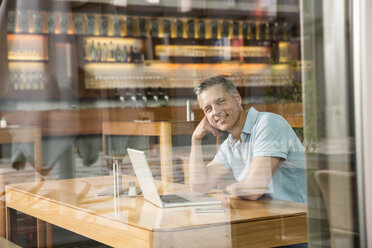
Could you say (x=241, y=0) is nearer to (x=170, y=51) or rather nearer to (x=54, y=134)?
(x=170, y=51)

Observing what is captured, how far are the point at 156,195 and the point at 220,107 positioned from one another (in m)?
0.30

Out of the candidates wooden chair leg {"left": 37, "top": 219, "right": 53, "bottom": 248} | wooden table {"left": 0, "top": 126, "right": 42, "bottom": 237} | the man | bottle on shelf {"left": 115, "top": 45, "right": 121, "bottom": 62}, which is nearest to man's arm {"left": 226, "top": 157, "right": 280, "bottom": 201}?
the man

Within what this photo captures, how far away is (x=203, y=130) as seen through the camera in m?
1.40

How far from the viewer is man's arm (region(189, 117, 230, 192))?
140 centimetres

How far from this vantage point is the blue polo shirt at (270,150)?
135cm

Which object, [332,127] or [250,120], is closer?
[332,127]

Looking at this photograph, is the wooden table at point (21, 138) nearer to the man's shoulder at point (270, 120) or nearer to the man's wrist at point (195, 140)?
the man's wrist at point (195, 140)

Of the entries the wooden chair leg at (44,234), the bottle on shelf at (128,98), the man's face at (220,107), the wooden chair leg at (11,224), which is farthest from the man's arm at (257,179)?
the bottle on shelf at (128,98)

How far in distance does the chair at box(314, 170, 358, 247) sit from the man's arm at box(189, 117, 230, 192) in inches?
11.6

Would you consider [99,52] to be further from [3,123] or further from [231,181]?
[231,181]

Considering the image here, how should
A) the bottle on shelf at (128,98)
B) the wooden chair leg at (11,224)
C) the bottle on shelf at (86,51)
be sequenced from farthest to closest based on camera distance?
the bottle on shelf at (86,51) < the bottle on shelf at (128,98) < the wooden chair leg at (11,224)

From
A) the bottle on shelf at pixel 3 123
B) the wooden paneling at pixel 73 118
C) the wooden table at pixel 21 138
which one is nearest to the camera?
the wooden table at pixel 21 138

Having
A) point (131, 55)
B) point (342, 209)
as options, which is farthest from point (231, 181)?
point (131, 55)

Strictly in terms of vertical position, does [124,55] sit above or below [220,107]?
above
